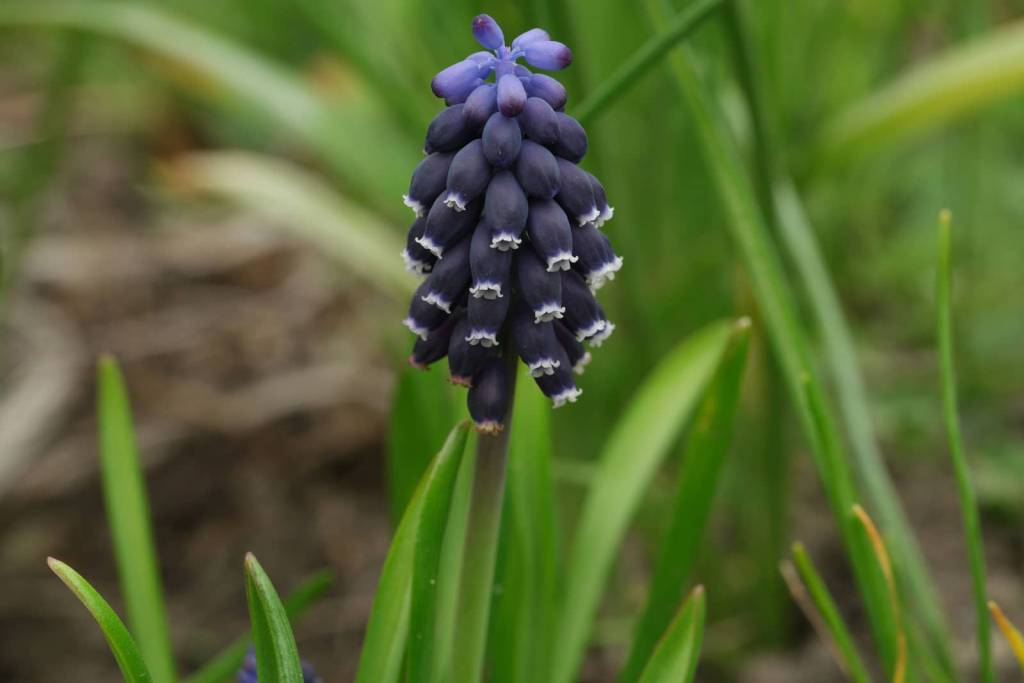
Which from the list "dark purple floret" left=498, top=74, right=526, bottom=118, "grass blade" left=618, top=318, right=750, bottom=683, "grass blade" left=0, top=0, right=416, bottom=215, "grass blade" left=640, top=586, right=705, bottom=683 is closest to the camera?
"dark purple floret" left=498, top=74, right=526, bottom=118

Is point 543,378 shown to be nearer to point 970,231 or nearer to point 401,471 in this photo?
point 401,471

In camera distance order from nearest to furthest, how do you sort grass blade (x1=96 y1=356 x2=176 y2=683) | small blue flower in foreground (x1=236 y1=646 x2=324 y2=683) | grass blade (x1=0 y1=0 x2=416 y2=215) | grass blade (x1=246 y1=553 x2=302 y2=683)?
1. grass blade (x1=246 y1=553 x2=302 y2=683)
2. small blue flower in foreground (x1=236 y1=646 x2=324 y2=683)
3. grass blade (x1=96 y1=356 x2=176 y2=683)
4. grass blade (x1=0 y1=0 x2=416 y2=215)

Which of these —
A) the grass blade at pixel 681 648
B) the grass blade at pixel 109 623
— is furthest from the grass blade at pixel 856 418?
the grass blade at pixel 109 623

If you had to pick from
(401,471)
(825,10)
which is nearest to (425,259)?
(401,471)

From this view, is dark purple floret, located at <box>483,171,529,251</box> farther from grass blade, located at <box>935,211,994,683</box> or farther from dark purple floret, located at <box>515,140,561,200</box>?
grass blade, located at <box>935,211,994,683</box>

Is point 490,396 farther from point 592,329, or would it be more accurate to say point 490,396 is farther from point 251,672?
point 251,672

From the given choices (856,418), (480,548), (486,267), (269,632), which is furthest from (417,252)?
(856,418)

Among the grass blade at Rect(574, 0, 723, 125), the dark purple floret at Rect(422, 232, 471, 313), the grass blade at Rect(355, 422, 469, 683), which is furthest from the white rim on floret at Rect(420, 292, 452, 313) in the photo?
the grass blade at Rect(574, 0, 723, 125)
